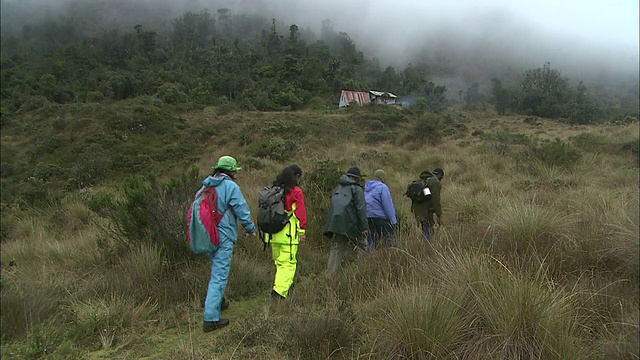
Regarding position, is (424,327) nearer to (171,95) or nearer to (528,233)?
(528,233)

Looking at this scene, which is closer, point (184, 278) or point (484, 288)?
point (484, 288)

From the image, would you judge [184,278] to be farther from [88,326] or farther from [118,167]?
[118,167]

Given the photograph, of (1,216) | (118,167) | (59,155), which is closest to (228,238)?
(1,216)

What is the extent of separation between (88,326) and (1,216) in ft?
26.9

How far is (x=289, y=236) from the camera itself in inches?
158

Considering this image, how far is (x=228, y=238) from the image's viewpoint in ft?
11.9

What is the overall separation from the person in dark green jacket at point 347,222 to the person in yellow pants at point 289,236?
0.57 meters

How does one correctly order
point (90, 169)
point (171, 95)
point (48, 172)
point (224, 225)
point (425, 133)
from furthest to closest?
point (171, 95), point (425, 133), point (48, 172), point (90, 169), point (224, 225)

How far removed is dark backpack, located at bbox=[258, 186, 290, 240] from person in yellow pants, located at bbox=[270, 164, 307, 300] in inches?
4.1

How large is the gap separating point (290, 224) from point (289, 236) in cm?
13

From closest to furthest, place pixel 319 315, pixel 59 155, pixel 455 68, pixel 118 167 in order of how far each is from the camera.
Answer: pixel 319 315 → pixel 118 167 → pixel 59 155 → pixel 455 68

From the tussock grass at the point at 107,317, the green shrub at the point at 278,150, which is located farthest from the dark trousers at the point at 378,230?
the green shrub at the point at 278,150

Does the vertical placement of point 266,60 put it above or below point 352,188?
above

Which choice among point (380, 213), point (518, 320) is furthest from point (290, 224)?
point (518, 320)
